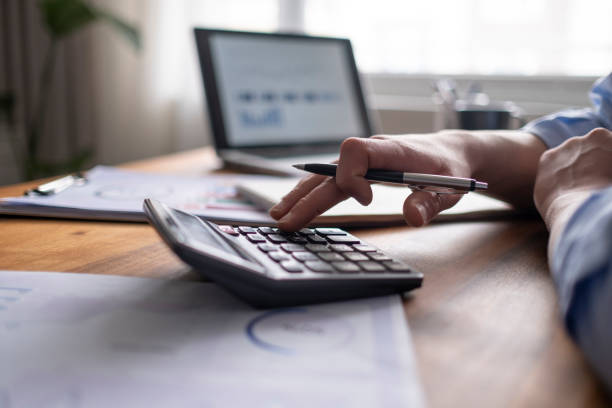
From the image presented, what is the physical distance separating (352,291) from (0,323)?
20 centimetres

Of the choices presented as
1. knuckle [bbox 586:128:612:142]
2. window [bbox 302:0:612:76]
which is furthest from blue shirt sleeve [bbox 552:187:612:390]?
window [bbox 302:0:612:76]

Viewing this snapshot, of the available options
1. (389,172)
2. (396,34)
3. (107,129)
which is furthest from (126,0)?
(389,172)

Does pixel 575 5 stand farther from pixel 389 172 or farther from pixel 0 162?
pixel 0 162

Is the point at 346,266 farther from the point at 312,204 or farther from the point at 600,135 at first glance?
the point at 600,135

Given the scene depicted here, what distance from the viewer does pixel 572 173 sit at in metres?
0.51

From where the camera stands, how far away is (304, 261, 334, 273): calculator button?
36cm

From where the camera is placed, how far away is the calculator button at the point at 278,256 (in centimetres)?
37

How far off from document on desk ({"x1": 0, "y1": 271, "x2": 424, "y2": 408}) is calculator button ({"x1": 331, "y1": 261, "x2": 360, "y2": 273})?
2 centimetres

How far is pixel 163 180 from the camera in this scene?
776 mm

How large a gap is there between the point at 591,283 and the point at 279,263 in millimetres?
182

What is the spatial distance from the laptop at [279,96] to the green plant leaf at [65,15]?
102 cm

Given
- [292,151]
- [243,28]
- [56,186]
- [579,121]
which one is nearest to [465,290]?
[579,121]

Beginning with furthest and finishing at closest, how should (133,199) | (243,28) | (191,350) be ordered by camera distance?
(243,28), (133,199), (191,350)

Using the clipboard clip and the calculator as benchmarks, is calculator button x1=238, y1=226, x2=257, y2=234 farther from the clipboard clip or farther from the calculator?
the clipboard clip
